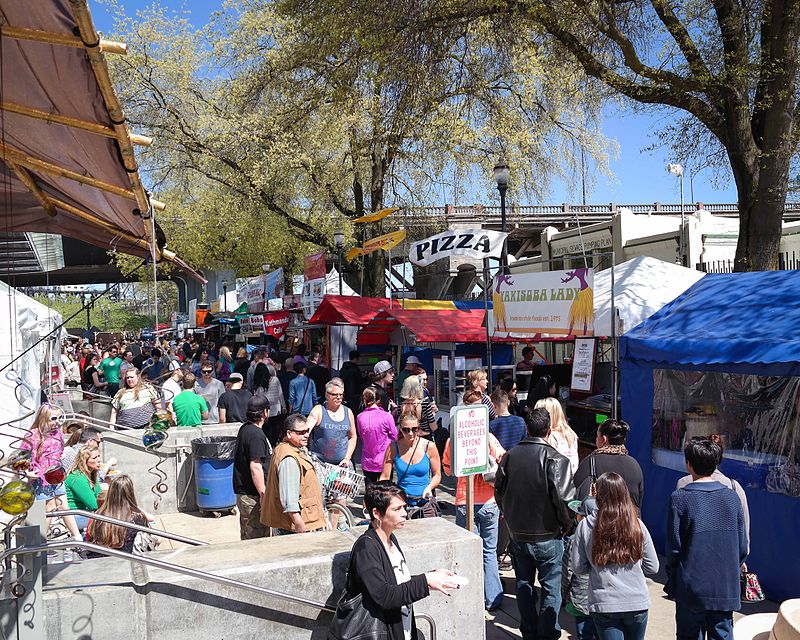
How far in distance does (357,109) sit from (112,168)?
15024mm

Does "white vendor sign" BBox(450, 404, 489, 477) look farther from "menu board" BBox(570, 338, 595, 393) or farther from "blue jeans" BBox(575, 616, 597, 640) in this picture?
"menu board" BBox(570, 338, 595, 393)

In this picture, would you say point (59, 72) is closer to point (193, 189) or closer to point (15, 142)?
point (15, 142)

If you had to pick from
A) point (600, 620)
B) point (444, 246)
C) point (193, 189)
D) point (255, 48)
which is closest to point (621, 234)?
point (444, 246)

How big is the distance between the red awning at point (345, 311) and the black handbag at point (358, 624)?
1191 centimetres

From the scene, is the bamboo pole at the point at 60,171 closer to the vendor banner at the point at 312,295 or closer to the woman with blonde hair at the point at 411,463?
the woman with blonde hair at the point at 411,463

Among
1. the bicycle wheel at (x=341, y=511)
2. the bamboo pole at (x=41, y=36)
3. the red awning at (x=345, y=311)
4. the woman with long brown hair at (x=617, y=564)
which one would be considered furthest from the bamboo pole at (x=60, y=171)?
the red awning at (x=345, y=311)

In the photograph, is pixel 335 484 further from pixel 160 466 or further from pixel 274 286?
pixel 274 286

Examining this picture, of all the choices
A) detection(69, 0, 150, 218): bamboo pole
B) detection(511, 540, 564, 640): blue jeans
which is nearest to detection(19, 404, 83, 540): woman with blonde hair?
detection(69, 0, 150, 218): bamboo pole

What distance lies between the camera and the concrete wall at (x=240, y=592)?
12.0 ft

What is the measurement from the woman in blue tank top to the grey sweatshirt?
2.14 meters

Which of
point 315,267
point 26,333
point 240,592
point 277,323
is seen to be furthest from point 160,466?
point 277,323

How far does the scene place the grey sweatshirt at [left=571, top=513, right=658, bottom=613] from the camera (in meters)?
4.21

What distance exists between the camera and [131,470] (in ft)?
32.3

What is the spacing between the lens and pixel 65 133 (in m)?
3.73
